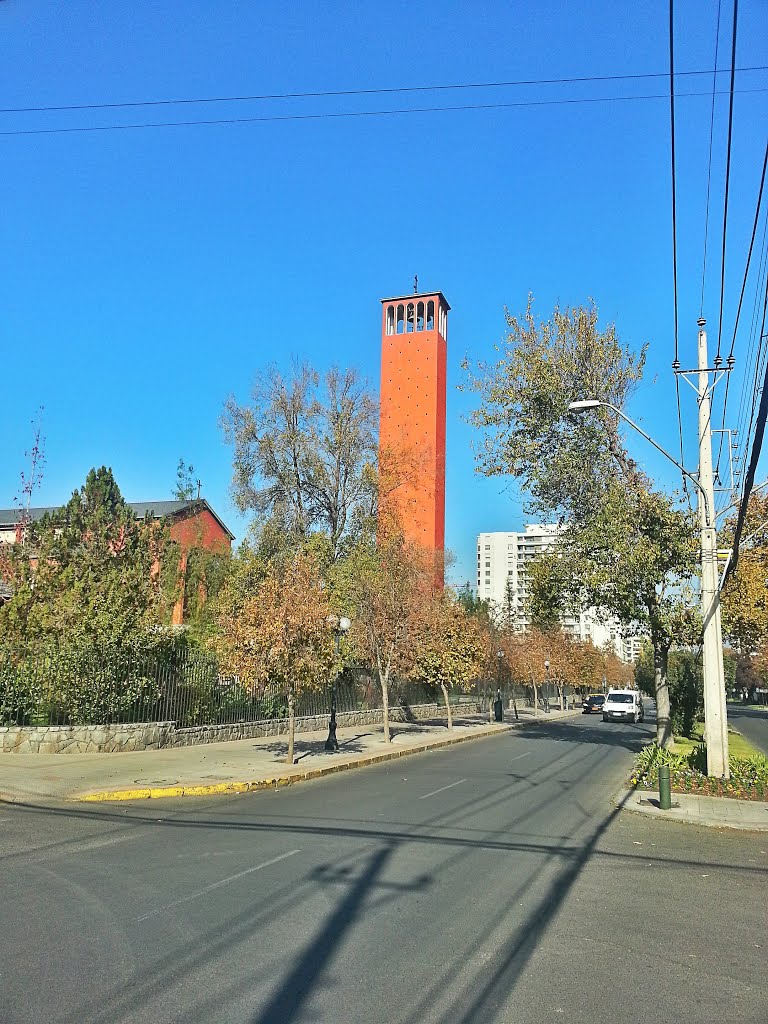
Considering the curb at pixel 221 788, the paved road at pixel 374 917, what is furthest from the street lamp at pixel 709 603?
the curb at pixel 221 788

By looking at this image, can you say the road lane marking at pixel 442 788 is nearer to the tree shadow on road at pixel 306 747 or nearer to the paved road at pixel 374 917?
the paved road at pixel 374 917

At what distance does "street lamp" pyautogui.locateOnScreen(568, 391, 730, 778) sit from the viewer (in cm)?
1592

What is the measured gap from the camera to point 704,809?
1353cm

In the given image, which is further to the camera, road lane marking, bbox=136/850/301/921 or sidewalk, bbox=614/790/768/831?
sidewalk, bbox=614/790/768/831

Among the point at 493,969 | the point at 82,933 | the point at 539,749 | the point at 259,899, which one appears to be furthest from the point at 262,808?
the point at 539,749

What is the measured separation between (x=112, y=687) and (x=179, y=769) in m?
3.88

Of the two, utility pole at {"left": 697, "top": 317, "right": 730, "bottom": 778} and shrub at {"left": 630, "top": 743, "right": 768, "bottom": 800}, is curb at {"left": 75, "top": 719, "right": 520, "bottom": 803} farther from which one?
utility pole at {"left": 697, "top": 317, "right": 730, "bottom": 778}

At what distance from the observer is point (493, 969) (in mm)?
5562

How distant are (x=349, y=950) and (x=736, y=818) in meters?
9.20

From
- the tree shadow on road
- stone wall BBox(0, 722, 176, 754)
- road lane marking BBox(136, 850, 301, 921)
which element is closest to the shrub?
the tree shadow on road

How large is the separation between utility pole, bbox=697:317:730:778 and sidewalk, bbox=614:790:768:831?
1446 millimetres

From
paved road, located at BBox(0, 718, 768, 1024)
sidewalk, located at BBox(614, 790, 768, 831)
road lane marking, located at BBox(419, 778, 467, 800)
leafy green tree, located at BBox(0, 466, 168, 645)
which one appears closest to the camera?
paved road, located at BBox(0, 718, 768, 1024)

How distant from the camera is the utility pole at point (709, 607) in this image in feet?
52.2

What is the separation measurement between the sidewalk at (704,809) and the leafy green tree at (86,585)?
12.5 metres
